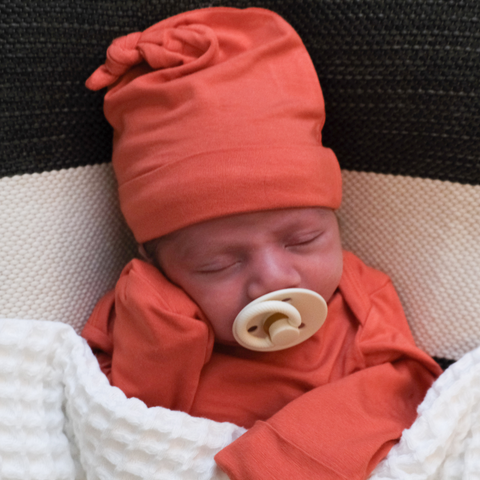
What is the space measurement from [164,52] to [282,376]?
542 millimetres

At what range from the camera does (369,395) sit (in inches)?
30.3

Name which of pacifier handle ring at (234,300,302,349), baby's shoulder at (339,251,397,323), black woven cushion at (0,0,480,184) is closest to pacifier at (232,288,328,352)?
pacifier handle ring at (234,300,302,349)

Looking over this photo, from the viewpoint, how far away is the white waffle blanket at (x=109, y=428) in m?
0.70

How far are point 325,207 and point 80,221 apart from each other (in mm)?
424

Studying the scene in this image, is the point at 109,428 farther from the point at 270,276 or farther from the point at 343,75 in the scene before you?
the point at 343,75

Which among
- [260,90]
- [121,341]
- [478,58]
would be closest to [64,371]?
[121,341]

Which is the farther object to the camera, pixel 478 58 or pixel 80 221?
pixel 80 221

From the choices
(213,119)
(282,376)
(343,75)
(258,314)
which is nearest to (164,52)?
(213,119)

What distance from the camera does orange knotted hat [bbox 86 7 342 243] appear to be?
737mm

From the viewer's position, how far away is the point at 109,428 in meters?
0.71

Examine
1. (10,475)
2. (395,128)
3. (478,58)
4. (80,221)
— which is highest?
(478,58)

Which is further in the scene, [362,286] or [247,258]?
[362,286]

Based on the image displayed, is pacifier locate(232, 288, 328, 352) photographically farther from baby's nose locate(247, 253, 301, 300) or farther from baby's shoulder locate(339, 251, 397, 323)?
baby's shoulder locate(339, 251, 397, 323)

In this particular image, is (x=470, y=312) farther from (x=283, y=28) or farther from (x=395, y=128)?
(x=283, y=28)
